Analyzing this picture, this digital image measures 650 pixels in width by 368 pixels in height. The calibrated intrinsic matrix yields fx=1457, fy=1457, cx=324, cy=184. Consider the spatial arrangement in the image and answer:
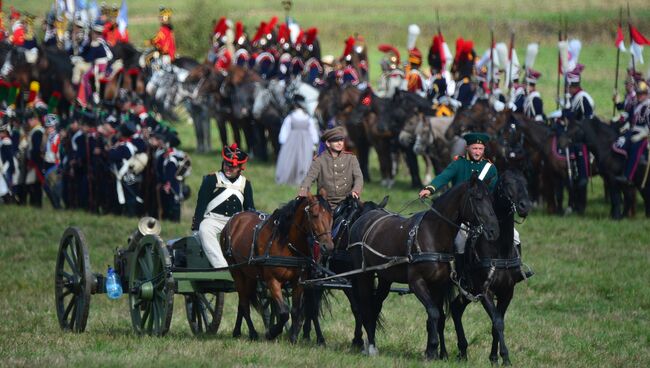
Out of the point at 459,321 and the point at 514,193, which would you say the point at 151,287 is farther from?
the point at 514,193

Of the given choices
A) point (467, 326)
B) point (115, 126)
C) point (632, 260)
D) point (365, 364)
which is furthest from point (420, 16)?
point (365, 364)

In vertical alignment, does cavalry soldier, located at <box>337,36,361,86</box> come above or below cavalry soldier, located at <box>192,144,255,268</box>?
above

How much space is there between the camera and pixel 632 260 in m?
21.0

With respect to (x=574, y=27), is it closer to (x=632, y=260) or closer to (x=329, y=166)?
(x=632, y=260)

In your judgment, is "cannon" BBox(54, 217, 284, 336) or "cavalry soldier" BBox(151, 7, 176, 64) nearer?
"cannon" BBox(54, 217, 284, 336)

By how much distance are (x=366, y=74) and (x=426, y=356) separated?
2528cm

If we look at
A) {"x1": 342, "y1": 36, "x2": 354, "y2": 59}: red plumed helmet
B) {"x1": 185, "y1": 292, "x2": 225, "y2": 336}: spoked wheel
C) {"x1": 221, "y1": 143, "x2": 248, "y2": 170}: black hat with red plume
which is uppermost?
{"x1": 342, "y1": 36, "x2": 354, "y2": 59}: red plumed helmet

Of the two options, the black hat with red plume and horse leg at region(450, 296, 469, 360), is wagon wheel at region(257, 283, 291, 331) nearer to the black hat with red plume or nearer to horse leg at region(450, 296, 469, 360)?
the black hat with red plume

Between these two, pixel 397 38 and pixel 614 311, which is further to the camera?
pixel 397 38

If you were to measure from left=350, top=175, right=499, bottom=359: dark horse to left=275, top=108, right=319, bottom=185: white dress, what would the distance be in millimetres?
18010

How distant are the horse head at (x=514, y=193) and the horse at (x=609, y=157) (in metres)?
12.7

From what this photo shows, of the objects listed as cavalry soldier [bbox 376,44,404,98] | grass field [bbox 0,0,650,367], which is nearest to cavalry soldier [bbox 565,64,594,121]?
grass field [bbox 0,0,650,367]

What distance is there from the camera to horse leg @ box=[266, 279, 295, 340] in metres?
13.8

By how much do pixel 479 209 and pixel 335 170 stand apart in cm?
231
